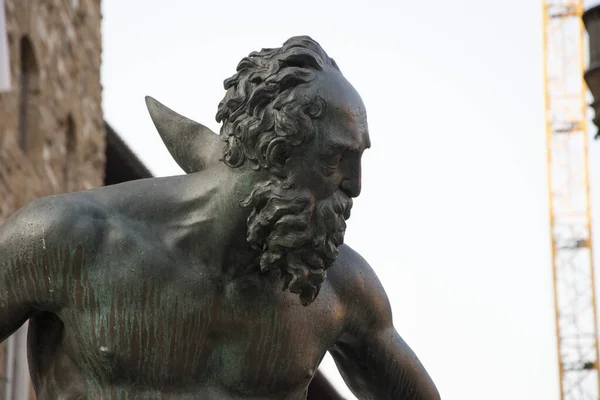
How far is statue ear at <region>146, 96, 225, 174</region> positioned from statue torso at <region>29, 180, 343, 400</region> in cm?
30

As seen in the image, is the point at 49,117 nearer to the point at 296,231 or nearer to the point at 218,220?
the point at 218,220

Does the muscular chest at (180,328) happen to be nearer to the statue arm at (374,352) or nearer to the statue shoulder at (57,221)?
the statue shoulder at (57,221)

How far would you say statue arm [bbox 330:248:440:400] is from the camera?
13.5 feet

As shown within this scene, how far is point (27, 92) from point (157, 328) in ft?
45.6

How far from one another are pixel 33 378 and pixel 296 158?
821mm

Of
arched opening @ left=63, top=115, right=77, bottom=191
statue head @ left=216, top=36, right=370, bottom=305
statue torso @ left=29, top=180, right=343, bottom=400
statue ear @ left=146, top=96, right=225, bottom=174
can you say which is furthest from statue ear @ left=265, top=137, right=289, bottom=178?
arched opening @ left=63, top=115, right=77, bottom=191

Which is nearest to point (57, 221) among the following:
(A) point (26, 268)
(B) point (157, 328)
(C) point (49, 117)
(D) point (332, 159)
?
(A) point (26, 268)

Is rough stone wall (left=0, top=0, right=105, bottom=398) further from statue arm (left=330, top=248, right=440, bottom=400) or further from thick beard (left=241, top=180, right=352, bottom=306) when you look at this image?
thick beard (left=241, top=180, right=352, bottom=306)

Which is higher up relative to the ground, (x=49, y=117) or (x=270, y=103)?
(x=270, y=103)

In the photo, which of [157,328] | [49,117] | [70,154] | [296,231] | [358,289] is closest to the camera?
[296,231]

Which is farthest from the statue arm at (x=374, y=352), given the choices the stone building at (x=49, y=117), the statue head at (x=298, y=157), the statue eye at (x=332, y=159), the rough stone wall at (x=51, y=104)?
the rough stone wall at (x=51, y=104)

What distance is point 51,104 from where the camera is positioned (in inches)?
717

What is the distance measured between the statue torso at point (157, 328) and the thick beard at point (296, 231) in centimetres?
15

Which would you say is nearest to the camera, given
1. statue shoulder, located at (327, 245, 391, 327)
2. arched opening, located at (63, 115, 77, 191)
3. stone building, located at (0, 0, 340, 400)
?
statue shoulder, located at (327, 245, 391, 327)
